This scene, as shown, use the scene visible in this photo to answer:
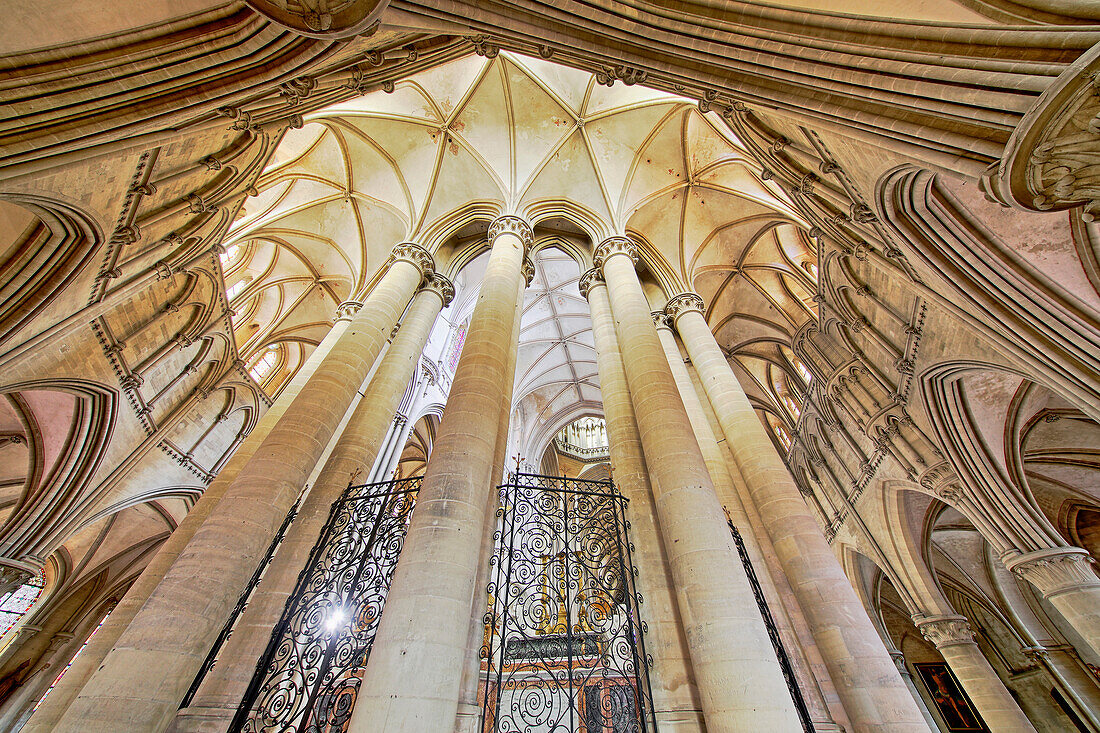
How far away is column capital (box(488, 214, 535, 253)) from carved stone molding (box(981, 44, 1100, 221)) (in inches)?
257

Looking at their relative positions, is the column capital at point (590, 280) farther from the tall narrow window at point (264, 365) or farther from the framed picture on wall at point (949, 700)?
the framed picture on wall at point (949, 700)

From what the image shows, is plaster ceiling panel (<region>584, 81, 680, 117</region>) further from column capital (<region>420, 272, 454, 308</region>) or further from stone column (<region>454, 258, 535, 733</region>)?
stone column (<region>454, 258, 535, 733</region>)

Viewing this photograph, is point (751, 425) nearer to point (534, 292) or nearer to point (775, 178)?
point (775, 178)

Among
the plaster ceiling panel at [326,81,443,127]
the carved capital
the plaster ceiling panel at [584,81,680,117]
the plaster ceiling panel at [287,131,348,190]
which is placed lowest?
the carved capital

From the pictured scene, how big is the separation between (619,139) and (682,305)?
4.42 m

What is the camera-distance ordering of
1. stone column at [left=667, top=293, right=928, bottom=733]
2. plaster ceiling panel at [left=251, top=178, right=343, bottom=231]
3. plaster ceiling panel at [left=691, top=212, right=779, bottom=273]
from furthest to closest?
plaster ceiling panel at [left=691, top=212, right=779, bottom=273], plaster ceiling panel at [left=251, top=178, right=343, bottom=231], stone column at [left=667, top=293, right=928, bottom=733]

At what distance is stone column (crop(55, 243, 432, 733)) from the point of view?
2953 millimetres

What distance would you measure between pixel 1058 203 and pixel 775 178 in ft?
13.0

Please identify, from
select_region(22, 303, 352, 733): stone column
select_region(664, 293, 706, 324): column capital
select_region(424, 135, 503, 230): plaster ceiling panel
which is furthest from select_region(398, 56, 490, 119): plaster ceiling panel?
select_region(22, 303, 352, 733): stone column

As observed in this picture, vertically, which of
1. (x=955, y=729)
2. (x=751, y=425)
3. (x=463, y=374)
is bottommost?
(x=955, y=729)

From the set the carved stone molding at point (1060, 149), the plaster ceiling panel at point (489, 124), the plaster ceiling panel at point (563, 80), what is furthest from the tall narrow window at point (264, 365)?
the carved stone molding at point (1060, 149)

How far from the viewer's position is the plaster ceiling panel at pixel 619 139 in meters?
10.1

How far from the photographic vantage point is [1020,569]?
652 cm

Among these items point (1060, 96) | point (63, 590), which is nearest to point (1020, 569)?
point (1060, 96)
